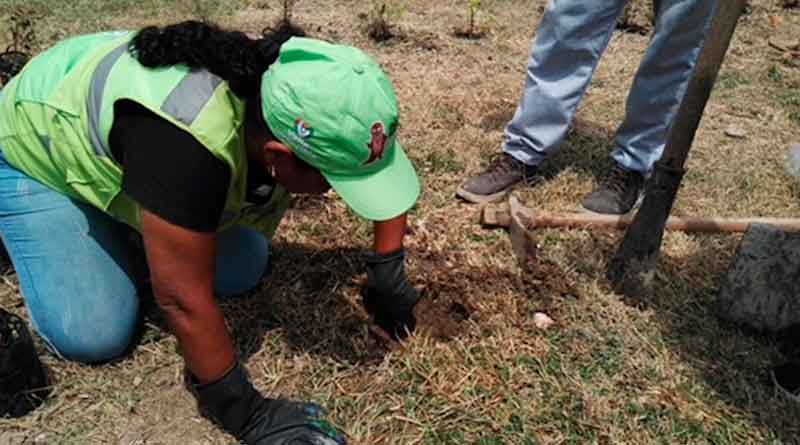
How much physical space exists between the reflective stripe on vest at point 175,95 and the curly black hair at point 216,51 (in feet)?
0.12

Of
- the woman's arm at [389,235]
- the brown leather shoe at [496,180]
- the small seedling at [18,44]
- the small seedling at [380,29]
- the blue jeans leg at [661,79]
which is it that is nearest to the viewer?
the woman's arm at [389,235]

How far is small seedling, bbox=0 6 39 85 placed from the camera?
3.46 meters

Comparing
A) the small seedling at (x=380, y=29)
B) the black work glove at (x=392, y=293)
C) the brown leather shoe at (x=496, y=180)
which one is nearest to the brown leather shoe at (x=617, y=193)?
the brown leather shoe at (x=496, y=180)

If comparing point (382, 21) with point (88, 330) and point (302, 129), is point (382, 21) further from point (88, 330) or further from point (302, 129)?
point (302, 129)

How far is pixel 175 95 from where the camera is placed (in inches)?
63.7

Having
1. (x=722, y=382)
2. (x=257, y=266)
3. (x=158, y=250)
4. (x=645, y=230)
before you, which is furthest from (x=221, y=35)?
(x=722, y=382)

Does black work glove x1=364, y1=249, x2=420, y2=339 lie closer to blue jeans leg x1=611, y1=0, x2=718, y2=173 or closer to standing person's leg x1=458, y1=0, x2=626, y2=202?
standing person's leg x1=458, y1=0, x2=626, y2=202

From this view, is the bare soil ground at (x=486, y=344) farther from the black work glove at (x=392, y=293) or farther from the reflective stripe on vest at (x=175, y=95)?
the reflective stripe on vest at (x=175, y=95)

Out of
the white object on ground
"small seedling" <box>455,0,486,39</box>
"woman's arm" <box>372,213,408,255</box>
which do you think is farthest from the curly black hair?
"small seedling" <box>455,0,486,39</box>

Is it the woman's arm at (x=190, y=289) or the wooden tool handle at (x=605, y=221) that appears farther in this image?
the wooden tool handle at (x=605, y=221)

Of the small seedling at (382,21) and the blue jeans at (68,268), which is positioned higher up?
the blue jeans at (68,268)

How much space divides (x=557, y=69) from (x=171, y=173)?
2.01 meters

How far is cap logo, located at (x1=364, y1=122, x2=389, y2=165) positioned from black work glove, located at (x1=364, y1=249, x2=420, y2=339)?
0.50m

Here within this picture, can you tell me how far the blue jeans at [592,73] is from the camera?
Answer: 9.01 ft
